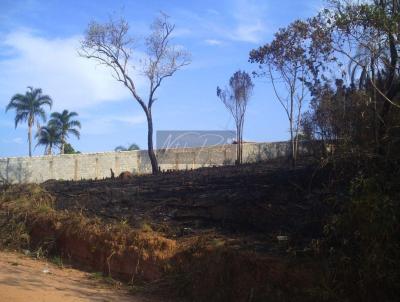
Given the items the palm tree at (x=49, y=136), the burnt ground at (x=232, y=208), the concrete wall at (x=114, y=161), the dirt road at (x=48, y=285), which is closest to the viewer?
the dirt road at (x=48, y=285)

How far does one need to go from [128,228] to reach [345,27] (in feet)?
17.9

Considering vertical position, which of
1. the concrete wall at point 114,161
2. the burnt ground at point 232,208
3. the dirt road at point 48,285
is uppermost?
the concrete wall at point 114,161

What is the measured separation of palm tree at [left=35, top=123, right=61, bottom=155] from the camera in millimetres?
42938

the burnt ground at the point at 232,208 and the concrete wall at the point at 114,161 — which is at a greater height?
the concrete wall at the point at 114,161

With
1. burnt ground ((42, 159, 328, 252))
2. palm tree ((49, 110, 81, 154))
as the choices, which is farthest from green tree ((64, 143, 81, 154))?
burnt ground ((42, 159, 328, 252))

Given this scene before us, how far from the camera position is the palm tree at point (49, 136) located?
42.9 metres

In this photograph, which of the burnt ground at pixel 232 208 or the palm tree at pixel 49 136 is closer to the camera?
the burnt ground at pixel 232 208

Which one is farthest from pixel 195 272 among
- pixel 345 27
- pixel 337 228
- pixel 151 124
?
pixel 151 124

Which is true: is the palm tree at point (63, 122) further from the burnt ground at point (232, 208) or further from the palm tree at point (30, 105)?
the burnt ground at point (232, 208)

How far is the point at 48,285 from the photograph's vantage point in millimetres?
8148

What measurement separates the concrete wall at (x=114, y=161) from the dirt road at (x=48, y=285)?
61.8ft

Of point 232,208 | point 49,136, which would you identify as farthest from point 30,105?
point 232,208

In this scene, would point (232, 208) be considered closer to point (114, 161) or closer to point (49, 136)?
point (114, 161)

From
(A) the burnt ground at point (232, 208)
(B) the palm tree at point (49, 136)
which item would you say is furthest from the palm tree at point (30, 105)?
(A) the burnt ground at point (232, 208)
